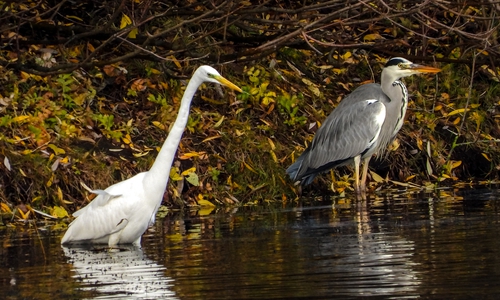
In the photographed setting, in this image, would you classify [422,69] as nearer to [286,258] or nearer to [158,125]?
[158,125]

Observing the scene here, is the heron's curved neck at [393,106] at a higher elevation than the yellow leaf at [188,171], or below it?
higher

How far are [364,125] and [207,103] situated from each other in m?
1.95

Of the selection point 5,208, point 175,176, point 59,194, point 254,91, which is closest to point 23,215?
point 5,208

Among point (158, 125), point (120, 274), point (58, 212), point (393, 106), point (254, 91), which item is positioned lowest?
point (120, 274)

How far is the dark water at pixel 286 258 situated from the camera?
6.04 metres

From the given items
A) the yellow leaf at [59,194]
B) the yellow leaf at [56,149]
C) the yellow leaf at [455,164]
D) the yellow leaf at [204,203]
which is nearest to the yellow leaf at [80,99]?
the yellow leaf at [56,149]

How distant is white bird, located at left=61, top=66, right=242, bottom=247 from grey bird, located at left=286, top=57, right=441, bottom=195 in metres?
3.70

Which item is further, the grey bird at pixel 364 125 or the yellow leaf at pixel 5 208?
the grey bird at pixel 364 125

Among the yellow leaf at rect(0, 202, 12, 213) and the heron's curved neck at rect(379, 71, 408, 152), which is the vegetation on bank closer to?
the yellow leaf at rect(0, 202, 12, 213)

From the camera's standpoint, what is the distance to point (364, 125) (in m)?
13.0

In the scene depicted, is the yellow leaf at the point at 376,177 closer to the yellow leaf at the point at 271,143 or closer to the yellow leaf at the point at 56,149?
the yellow leaf at the point at 271,143

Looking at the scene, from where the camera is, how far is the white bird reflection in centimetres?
623

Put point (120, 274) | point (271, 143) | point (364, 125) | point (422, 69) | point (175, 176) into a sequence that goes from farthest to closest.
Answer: point (422, 69)
point (364, 125)
point (271, 143)
point (175, 176)
point (120, 274)

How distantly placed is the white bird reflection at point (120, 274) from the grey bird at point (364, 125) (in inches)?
171
